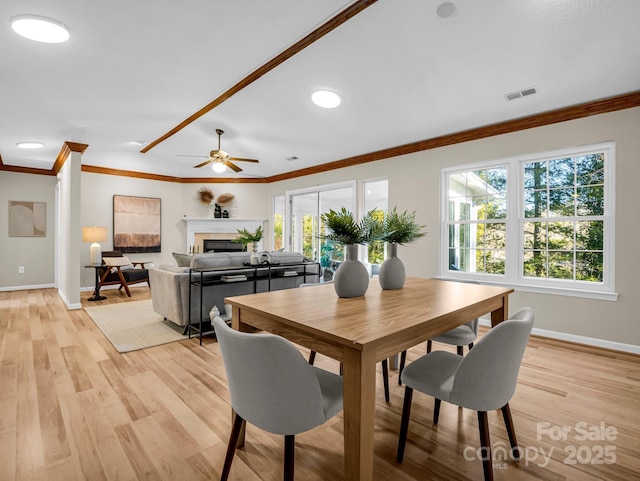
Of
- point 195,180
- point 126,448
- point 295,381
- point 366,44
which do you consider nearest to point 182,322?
point 126,448

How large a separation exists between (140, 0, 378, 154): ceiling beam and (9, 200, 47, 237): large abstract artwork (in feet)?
13.8

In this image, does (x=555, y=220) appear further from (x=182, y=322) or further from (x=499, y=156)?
(x=182, y=322)

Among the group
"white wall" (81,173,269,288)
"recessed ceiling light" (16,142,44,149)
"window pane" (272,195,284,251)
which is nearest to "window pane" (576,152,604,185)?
"window pane" (272,195,284,251)

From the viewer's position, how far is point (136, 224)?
6.95 m

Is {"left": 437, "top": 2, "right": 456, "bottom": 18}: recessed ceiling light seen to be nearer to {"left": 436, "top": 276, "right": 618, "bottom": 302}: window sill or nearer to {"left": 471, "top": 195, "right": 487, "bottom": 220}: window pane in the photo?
{"left": 436, "top": 276, "right": 618, "bottom": 302}: window sill

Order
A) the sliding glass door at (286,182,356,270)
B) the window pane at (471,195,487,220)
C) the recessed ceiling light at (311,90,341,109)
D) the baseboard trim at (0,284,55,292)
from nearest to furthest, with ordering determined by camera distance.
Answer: the recessed ceiling light at (311,90,341,109) → the window pane at (471,195,487,220) → the sliding glass door at (286,182,356,270) → the baseboard trim at (0,284,55,292)

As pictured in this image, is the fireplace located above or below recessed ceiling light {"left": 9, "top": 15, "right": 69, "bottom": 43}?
below

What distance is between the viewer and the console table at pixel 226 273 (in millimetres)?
3578

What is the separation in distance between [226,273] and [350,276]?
90.9 inches

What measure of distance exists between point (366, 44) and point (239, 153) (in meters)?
4.02

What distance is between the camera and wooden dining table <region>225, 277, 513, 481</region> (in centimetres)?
110

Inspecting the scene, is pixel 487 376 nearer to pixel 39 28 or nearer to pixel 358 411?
pixel 358 411

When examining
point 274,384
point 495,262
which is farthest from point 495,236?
point 274,384

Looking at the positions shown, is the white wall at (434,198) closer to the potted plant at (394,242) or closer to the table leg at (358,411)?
the potted plant at (394,242)
